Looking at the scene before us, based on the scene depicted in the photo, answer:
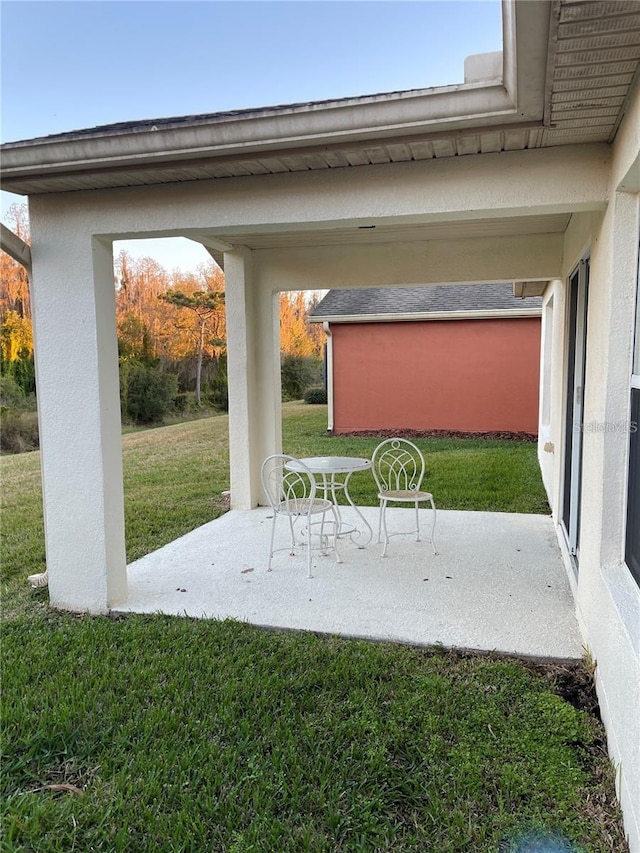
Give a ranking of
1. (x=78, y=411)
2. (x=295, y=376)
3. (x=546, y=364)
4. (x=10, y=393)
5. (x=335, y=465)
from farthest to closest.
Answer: (x=295, y=376) < (x=10, y=393) < (x=546, y=364) < (x=335, y=465) < (x=78, y=411)

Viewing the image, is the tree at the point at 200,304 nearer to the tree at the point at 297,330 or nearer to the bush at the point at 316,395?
the tree at the point at 297,330

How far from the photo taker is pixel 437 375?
1489 centimetres

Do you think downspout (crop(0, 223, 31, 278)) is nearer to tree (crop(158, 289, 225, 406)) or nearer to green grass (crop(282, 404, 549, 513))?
green grass (crop(282, 404, 549, 513))

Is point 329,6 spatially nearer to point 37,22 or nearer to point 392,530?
point 37,22

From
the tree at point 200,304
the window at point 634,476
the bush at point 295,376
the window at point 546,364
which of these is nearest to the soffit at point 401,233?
the window at point 634,476

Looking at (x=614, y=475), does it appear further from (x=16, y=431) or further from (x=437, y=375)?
(x=16, y=431)

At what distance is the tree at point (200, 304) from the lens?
78.4ft

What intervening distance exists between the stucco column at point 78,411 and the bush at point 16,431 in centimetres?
1155

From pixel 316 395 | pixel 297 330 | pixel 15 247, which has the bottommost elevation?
pixel 316 395

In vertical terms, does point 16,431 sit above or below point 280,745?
above

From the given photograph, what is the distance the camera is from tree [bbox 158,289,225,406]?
23.9 metres

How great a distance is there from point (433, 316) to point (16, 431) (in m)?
11.1

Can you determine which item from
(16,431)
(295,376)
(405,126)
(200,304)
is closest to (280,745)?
(405,126)

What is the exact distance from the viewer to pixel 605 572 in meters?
2.92
